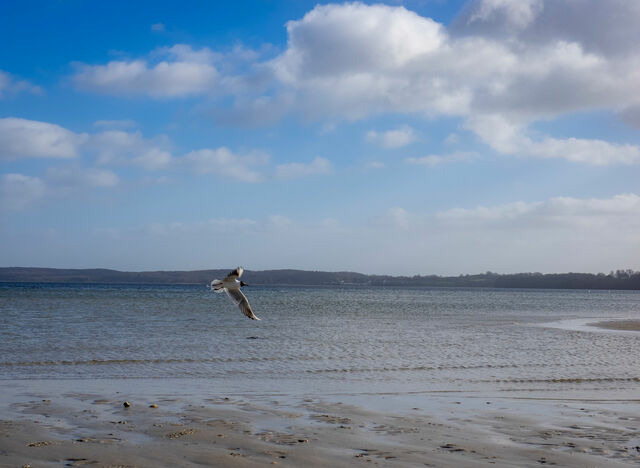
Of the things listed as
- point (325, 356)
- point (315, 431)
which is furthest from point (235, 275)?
point (325, 356)

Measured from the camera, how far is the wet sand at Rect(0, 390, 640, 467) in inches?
304

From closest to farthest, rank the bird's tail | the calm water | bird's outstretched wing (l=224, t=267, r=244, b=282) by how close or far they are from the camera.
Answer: the bird's tail < bird's outstretched wing (l=224, t=267, r=244, b=282) < the calm water

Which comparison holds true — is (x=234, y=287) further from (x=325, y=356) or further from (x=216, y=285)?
(x=325, y=356)

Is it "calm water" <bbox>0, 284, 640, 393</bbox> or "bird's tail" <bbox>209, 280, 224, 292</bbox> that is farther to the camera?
"calm water" <bbox>0, 284, 640, 393</bbox>

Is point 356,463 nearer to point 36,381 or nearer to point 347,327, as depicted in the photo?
point 36,381

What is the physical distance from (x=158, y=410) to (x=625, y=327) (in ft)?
105

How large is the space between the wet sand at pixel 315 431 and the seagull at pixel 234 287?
5.66ft

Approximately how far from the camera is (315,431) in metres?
9.20

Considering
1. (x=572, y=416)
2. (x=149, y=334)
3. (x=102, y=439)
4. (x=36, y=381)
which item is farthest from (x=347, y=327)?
(x=102, y=439)

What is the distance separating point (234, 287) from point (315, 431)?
3404 mm

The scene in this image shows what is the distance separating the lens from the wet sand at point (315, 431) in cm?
771

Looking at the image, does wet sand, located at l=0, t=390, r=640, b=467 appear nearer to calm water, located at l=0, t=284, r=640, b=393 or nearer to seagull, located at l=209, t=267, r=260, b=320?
seagull, located at l=209, t=267, r=260, b=320

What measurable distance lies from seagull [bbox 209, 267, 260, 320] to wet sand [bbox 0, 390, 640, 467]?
1.73 meters

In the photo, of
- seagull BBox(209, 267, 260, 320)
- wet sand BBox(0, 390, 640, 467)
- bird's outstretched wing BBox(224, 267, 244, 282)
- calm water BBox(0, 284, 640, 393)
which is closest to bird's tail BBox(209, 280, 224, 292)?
seagull BBox(209, 267, 260, 320)
